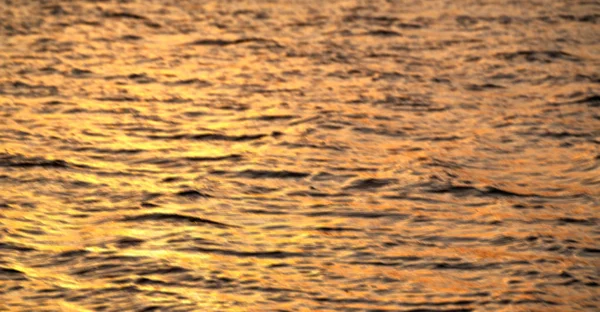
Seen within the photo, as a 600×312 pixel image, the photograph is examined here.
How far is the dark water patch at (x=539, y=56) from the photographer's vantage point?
862cm

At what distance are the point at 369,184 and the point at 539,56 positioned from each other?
9.52 feet

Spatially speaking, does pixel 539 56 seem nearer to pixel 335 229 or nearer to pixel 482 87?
pixel 482 87

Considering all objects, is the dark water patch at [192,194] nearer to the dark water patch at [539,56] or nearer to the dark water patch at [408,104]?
the dark water patch at [408,104]

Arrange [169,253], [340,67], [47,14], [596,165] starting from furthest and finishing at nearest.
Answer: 1. [47,14]
2. [340,67]
3. [596,165]
4. [169,253]

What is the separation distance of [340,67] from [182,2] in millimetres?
2375

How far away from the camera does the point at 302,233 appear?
5.64 meters

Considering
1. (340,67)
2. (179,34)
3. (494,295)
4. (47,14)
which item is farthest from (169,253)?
(47,14)

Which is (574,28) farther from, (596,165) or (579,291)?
(579,291)

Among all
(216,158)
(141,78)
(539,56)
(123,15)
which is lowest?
(216,158)

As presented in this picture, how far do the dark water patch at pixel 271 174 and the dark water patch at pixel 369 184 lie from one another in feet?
0.94

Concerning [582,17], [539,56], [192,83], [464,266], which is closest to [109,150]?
[192,83]

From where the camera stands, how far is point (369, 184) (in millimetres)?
6266

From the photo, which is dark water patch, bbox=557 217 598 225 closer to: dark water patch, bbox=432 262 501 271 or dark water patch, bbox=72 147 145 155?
dark water patch, bbox=432 262 501 271

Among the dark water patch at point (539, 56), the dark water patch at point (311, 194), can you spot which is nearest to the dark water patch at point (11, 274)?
the dark water patch at point (311, 194)
